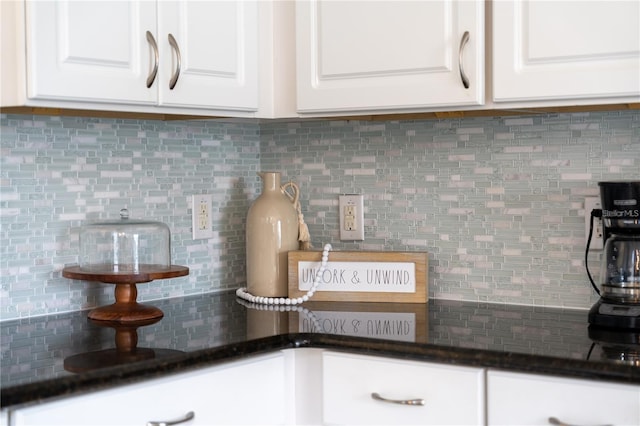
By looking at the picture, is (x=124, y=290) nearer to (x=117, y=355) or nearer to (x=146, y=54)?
(x=117, y=355)

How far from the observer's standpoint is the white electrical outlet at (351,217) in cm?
262

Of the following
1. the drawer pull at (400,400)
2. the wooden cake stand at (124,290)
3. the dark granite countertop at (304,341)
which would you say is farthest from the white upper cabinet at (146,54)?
the drawer pull at (400,400)

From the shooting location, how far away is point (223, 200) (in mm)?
2703

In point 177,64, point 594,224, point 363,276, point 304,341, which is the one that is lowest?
point 304,341

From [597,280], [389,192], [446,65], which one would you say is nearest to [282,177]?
[389,192]

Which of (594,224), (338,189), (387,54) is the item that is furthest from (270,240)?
(594,224)

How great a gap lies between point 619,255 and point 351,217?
0.85 meters

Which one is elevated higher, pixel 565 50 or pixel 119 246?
pixel 565 50

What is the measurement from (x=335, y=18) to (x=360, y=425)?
3.28 feet

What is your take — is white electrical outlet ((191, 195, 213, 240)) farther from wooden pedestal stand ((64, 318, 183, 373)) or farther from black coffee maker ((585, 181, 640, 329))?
black coffee maker ((585, 181, 640, 329))

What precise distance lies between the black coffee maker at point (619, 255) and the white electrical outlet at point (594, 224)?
16 cm

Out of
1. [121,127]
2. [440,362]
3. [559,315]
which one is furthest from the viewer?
[121,127]

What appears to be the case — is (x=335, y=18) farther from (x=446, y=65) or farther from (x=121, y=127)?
(x=121, y=127)

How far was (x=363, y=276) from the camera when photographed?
2.39m
